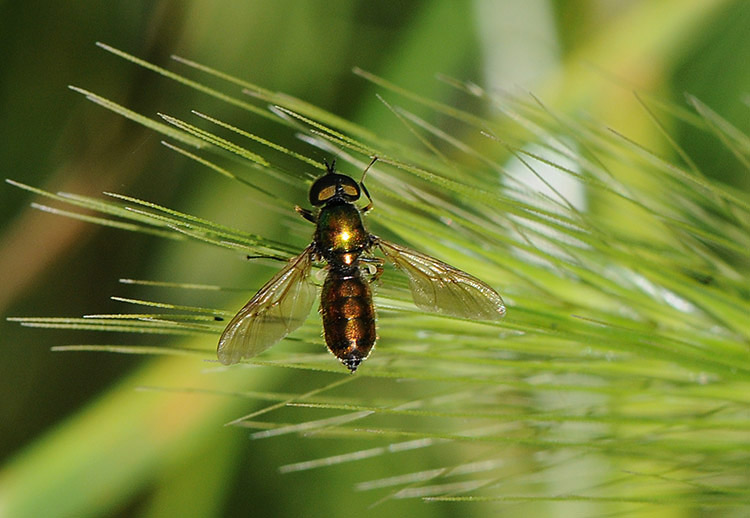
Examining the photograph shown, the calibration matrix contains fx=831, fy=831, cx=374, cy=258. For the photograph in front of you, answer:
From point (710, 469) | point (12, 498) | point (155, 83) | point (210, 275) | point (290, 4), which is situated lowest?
point (710, 469)

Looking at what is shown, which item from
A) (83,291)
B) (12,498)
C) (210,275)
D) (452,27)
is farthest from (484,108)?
(12,498)

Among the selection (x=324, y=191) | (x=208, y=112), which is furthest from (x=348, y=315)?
(x=208, y=112)

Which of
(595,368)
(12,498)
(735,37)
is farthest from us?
(735,37)

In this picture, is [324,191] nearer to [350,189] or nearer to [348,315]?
[350,189]

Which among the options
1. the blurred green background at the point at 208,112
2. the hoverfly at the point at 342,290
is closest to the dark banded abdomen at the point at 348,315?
the hoverfly at the point at 342,290

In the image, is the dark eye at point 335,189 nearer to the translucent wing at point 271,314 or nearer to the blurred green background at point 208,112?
the translucent wing at point 271,314

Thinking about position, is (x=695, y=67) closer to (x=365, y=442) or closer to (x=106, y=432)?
(x=365, y=442)
